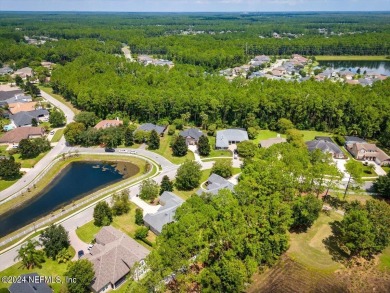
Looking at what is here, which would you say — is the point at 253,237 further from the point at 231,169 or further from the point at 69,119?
the point at 69,119

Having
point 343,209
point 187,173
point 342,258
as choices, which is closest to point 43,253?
point 187,173

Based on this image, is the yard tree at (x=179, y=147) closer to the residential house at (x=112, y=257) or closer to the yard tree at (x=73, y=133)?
the yard tree at (x=73, y=133)

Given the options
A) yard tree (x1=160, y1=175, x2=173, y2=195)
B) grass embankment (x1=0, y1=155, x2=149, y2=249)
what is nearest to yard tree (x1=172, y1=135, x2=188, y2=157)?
grass embankment (x1=0, y1=155, x2=149, y2=249)

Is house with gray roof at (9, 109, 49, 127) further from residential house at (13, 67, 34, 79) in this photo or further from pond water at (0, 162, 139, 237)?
residential house at (13, 67, 34, 79)

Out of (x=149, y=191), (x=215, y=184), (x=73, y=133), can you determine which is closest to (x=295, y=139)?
(x=215, y=184)

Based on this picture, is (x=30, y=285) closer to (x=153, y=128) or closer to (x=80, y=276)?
(x=80, y=276)

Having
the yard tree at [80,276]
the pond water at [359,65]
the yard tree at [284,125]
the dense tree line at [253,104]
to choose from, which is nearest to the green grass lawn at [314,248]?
the yard tree at [80,276]
